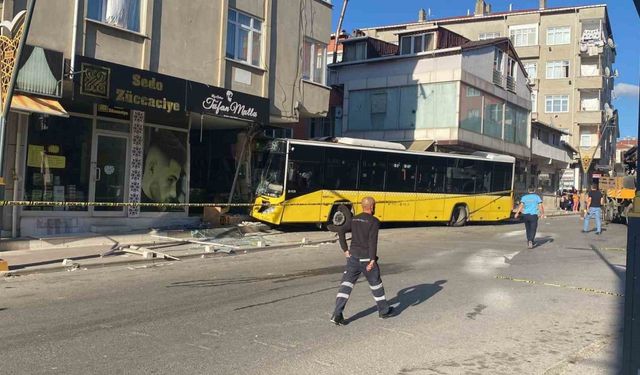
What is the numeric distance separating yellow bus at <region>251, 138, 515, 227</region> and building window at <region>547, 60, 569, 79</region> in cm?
3489

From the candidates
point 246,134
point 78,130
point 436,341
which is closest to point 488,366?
point 436,341

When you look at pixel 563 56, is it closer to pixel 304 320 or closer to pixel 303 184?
pixel 303 184

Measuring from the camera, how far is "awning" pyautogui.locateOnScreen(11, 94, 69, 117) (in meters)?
11.7

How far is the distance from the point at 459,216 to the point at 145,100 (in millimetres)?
14306

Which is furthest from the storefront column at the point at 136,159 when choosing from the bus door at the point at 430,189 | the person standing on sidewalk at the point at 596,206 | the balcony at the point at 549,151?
the balcony at the point at 549,151

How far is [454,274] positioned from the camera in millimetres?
10844

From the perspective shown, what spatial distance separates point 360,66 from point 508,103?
9963mm

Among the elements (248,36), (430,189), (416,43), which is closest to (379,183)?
(430,189)

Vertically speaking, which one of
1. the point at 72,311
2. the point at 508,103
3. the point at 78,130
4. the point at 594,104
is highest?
the point at 594,104

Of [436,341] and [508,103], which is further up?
[508,103]

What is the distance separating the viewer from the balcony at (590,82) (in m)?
54.4

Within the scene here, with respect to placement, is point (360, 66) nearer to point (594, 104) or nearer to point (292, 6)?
point (292, 6)

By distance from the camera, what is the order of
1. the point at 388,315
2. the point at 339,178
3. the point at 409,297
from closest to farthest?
1. the point at 388,315
2. the point at 409,297
3. the point at 339,178

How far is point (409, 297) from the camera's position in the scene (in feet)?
28.3
